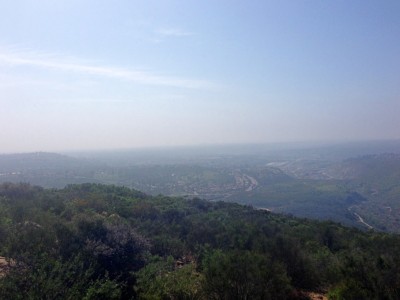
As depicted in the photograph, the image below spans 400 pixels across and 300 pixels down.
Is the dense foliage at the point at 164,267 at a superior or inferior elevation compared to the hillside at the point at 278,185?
superior

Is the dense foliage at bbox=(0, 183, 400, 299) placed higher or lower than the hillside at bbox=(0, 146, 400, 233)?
higher

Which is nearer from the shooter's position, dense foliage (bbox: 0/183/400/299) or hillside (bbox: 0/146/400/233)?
dense foliage (bbox: 0/183/400/299)

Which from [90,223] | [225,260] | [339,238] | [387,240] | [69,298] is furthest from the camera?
[339,238]

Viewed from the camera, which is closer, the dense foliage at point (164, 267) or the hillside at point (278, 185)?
the dense foliage at point (164, 267)

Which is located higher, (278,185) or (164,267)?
(164,267)

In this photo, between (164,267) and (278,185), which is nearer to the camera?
(164,267)

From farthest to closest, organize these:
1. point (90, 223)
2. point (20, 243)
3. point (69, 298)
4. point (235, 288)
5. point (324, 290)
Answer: point (90, 223) → point (324, 290) → point (20, 243) → point (235, 288) → point (69, 298)

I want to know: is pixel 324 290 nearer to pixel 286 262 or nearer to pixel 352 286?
pixel 286 262

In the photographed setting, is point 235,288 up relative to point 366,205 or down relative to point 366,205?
up

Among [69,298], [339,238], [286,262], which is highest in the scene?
[69,298]

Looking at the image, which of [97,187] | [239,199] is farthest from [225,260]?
[239,199]

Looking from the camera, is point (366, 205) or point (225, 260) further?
point (366, 205)
